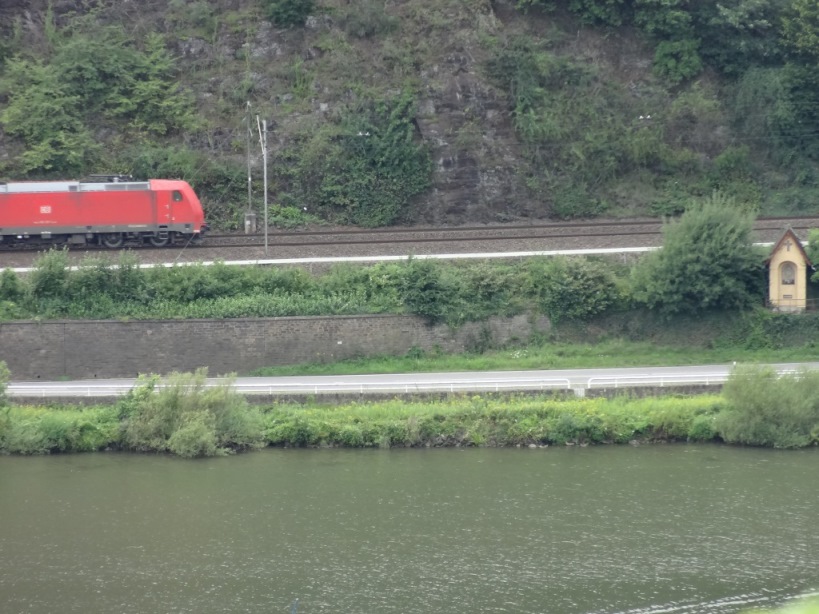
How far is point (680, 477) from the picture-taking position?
87.6 feet

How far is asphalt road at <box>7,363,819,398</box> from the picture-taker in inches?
1249

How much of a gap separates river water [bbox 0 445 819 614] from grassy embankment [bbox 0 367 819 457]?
62cm

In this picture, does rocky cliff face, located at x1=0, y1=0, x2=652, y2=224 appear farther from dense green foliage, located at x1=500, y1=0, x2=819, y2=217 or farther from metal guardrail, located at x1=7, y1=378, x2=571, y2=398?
metal guardrail, located at x1=7, y1=378, x2=571, y2=398

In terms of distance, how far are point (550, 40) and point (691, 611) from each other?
33.6 metres

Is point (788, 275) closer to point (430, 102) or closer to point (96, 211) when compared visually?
point (430, 102)

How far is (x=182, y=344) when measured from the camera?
116 ft

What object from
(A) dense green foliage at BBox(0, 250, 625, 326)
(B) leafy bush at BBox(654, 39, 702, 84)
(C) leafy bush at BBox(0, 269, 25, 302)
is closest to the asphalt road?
(A) dense green foliage at BBox(0, 250, 625, 326)

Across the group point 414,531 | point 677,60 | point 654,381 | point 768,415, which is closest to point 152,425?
point 414,531

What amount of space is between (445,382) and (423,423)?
7.86ft

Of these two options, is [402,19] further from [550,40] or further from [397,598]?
[397,598]

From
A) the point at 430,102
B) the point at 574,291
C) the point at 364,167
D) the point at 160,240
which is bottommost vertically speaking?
the point at 574,291

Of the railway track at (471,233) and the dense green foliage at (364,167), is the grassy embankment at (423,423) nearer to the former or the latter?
the railway track at (471,233)

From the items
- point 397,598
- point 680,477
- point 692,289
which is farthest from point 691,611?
point 692,289

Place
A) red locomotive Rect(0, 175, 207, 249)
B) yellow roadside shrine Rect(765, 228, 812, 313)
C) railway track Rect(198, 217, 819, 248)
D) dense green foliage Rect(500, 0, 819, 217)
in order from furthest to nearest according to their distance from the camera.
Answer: dense green foliage Rect(500, 0, 819, 217) < red locomotive Rect(0, 175, 207, 249) < railway track Rect(198, 217, 819, 248) < yellow roadside shrine Rect(765, 228, 812, 313)
